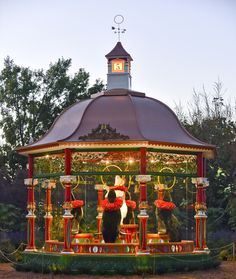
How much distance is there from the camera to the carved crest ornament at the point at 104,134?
22.8m

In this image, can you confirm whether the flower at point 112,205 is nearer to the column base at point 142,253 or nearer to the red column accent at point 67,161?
the red column accent at point 67,161

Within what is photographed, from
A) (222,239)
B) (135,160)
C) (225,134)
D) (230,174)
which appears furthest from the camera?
(225,134)

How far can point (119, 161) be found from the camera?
27188 millimetres

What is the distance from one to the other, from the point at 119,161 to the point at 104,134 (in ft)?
14.6

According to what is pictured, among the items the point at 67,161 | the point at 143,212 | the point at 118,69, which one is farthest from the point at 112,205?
the point at 118,69

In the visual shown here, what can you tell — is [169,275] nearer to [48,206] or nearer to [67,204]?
[67,204]

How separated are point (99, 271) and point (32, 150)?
4.91 meters

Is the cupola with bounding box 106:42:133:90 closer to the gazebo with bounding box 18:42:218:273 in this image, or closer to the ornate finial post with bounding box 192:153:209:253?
the gazebo with bounding box 18:42:218:273

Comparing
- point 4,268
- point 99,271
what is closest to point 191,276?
point 99,271

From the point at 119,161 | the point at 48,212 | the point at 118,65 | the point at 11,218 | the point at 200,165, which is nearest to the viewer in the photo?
the point at 200,165

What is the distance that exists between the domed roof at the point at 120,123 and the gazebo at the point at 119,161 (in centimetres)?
3

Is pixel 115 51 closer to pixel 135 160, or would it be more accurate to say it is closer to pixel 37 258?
pixel 135 160

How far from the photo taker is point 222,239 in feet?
109

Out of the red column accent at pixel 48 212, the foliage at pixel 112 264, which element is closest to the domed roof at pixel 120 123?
the red column accent at pixel 48 212
